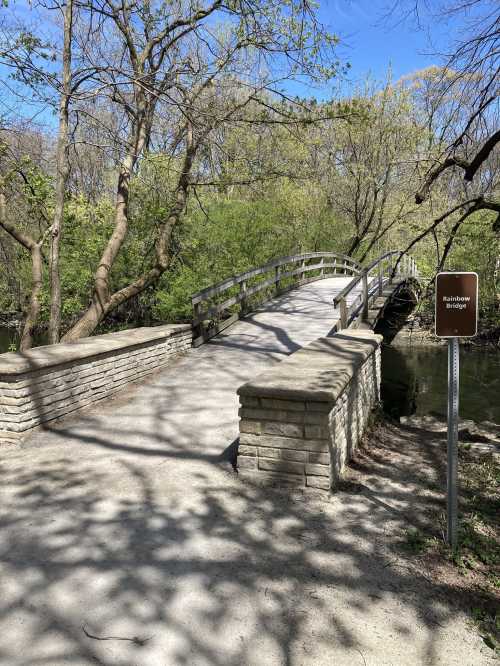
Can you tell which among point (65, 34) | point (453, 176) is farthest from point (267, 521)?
point (65, 34)

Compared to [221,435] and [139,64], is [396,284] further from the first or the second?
[221,435]

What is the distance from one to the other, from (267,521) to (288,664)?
1.50 m

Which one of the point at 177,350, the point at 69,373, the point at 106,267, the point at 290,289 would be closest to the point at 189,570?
the point at 69,373

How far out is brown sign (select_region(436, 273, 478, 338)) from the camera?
3852mm

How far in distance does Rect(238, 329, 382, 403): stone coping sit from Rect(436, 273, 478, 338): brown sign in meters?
1.18

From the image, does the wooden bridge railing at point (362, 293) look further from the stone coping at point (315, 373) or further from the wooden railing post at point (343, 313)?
the stone coping at point (315, 373)

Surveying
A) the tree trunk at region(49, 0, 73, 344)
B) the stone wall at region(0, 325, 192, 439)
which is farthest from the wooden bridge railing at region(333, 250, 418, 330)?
the tree trunk at region(49, 0, 73, 344)

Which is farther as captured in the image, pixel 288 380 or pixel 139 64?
pixel 139 64

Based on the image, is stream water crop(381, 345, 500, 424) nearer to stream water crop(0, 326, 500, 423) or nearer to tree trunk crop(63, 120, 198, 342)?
stream water crop(0, 326, 500, 423)

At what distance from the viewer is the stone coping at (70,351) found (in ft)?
19.4

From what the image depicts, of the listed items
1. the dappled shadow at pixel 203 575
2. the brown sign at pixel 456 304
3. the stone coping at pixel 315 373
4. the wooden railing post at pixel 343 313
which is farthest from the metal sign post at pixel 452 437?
the wooden railing post at pixel 343 313

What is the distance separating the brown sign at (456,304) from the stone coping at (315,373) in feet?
3.88

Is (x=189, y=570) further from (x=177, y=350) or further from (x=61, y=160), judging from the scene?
(x=61, y=160)

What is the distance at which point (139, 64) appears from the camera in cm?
1129
